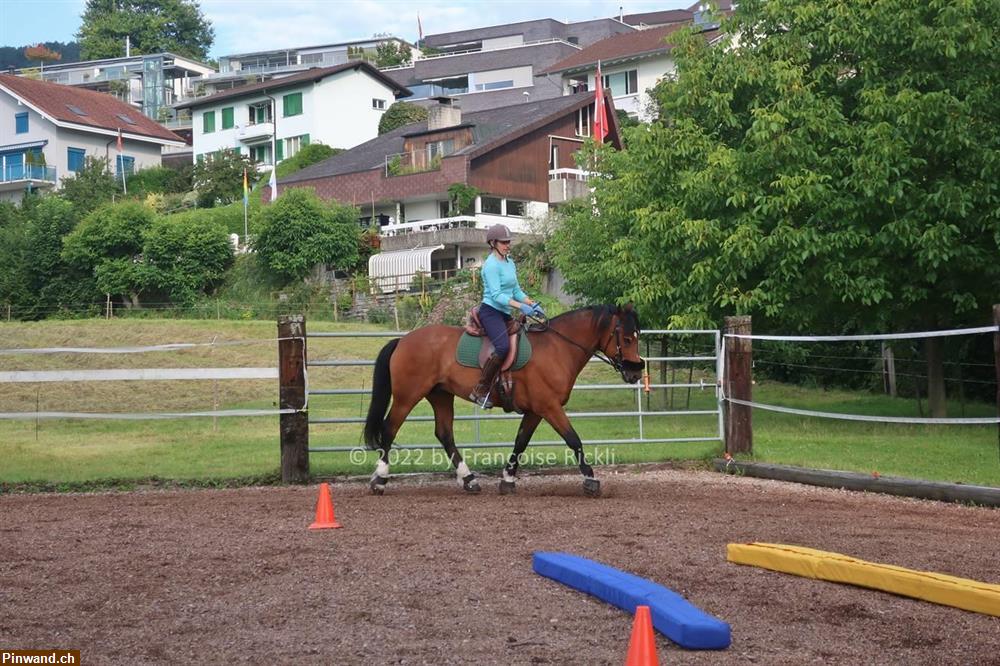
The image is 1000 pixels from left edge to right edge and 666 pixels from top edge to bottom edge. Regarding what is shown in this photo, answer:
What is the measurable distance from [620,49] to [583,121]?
17859 mm

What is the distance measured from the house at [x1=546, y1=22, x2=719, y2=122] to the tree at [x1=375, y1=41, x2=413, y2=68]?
26698 millimetres

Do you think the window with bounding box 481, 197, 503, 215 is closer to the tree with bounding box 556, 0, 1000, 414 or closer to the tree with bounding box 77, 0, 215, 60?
the tree with bounding box 556, 0, 1000, 414

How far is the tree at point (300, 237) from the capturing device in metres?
45.3

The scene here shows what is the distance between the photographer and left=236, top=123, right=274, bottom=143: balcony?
6681 cm

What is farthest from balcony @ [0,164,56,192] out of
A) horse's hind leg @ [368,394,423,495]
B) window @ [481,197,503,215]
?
horse's hind leg @ [368,394,423,495]

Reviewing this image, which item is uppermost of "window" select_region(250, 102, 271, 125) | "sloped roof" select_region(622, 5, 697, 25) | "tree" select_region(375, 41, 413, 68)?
"sloped roof" select_region(622, 5, 697, 25)

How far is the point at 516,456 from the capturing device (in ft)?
36.7

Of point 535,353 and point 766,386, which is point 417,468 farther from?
point 766,386

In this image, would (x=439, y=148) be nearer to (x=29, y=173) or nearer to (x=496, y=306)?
(x=29, y=173)

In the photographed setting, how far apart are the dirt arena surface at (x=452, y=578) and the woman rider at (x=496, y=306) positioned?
1.20 meters

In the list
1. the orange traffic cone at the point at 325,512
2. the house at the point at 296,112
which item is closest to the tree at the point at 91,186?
the house at the point at 296,112

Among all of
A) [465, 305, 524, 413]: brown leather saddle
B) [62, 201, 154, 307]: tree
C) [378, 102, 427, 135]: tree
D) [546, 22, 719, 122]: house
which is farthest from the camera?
[546, 22, 719, 122]: house

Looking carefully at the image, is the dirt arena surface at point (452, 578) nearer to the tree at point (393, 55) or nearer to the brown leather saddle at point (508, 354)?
the brown leather saddle at point (508, 354)

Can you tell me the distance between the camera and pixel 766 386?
1101 inches
